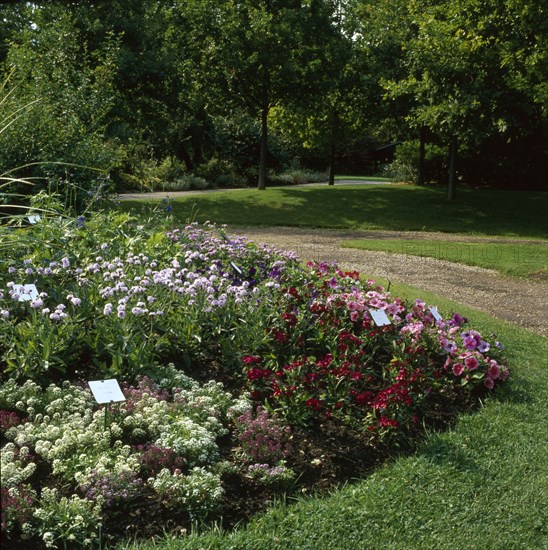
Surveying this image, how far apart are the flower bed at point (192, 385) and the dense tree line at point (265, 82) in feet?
15.9

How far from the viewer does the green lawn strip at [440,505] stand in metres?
3.22

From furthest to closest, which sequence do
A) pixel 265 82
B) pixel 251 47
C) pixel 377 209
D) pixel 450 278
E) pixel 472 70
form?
pixel 265 82, pixel 251 47, pixel 377 209, pixel 472 70, pixel 450 278

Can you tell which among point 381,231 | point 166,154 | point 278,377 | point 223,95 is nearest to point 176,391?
point 278,377

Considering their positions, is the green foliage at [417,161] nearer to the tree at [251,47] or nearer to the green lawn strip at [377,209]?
the green lawn strip at [377,209]

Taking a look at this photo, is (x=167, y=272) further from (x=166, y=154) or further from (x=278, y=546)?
(x=166, y=154)

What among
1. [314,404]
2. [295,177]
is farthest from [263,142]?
[314,404]

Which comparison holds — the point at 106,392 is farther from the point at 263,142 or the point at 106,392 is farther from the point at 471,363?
the point at 263,142

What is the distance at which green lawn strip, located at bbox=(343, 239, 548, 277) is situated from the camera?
11133 millimetres

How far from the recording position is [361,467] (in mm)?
3932

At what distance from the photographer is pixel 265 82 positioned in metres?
20.8

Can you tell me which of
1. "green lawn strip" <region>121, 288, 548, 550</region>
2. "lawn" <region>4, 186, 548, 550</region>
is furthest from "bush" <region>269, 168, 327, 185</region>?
"green lawn strip" <region>121, 288, 548, 550</region>

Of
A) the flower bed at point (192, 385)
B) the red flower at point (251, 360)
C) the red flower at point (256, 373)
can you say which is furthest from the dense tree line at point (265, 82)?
the red flower at point (256, 373)

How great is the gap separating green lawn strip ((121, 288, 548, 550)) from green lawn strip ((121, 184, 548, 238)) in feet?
39.9

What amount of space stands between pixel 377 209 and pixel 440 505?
54.5ft
